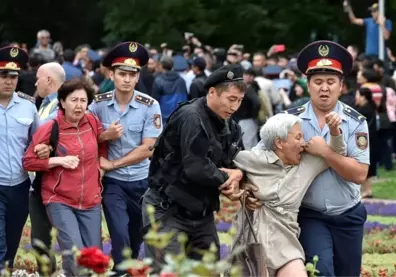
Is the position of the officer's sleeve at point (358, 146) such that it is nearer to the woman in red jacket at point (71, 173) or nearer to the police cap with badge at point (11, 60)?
the woman in red jacket at point (71, 173)

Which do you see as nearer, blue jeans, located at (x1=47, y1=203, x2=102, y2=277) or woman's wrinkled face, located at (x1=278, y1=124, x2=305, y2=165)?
woman's wrinkled face, located at (x1=278, y1=124, x2=305, y2=165)

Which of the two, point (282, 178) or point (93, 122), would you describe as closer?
point (282, 178)

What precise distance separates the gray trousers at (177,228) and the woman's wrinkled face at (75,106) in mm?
1456

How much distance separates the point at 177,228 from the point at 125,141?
2194 mm

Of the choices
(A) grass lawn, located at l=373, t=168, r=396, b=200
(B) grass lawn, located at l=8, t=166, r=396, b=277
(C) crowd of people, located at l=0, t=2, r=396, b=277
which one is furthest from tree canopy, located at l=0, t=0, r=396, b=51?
(C) crowd of people, located at l=0, t=2, r=396, b=277

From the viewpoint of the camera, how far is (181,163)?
9.34 meters

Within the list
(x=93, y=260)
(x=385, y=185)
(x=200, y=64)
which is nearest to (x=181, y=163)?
(x=93, y=260)

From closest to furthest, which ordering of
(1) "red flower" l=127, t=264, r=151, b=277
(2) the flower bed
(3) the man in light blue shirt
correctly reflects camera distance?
(1) "red flower" l=127, t=264, r=151, b=277
(2) the flower bed
(3) the man in light blue shirt

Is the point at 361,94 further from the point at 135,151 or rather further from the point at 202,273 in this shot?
the point at 202,273

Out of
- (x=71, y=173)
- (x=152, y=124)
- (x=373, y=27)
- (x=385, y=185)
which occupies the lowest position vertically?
(x=385, y=185)

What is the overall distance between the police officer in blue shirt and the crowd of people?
0.01m

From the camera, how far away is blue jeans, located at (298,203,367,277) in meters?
9.66

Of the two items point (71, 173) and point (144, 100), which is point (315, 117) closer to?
point (71, 173)

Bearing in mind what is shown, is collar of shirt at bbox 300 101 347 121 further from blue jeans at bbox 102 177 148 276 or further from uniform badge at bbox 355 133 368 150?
blue jeans at bbox 102 177 148 276
